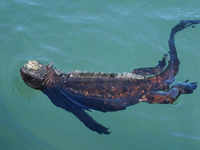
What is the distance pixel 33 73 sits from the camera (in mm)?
6004

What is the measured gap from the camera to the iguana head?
6000 millimetres

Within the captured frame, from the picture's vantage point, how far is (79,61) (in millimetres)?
A: 7492

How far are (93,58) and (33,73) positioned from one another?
1.88 metres

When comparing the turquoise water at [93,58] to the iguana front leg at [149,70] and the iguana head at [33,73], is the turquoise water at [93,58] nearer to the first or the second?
the iguana front leg at [149,70]

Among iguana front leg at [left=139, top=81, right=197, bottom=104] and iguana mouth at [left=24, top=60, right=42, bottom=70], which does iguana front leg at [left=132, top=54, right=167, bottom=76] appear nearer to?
iguana front leg at [left=139, top=81, right=197, bottom=104]

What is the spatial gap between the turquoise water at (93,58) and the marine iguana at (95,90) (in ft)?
1.07

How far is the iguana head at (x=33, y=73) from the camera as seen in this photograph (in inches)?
236

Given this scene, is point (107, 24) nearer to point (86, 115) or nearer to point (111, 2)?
point (111, 2)

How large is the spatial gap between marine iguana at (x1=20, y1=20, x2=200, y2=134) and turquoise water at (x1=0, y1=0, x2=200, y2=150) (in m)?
0.33

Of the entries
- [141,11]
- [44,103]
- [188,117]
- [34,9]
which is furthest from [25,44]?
[188,117]

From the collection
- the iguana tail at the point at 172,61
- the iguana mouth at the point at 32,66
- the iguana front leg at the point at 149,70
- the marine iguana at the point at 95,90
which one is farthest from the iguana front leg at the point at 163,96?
the iguana mouth at the point at 32,66

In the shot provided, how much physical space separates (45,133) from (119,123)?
1.40 meters

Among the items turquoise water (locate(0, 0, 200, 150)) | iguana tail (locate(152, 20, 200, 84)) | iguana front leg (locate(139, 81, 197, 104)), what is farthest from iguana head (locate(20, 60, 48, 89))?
iguana tail (locate(152, 20, 200, 84))

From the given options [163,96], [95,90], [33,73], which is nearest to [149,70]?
[163,96]
